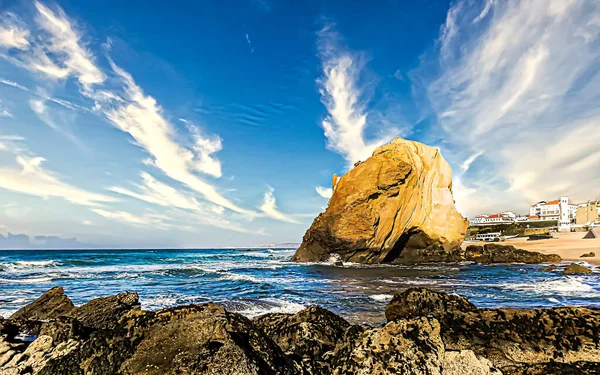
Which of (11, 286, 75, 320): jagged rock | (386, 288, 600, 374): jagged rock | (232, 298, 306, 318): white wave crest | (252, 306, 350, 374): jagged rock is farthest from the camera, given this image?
(232, 298, 306, 318): white wave crest

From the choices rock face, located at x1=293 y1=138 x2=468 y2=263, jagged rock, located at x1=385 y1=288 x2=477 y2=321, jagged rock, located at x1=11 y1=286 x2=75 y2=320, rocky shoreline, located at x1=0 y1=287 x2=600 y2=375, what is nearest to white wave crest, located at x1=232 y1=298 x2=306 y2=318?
jagged rock, located at x1=385 y1=288 x2=477 y2=321

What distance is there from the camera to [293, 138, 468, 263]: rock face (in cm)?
3600

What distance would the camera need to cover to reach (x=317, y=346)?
542cm

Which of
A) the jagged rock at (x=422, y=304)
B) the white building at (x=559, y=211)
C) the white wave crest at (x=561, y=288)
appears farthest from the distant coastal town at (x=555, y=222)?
the jagged rock at (x=422, y=304)

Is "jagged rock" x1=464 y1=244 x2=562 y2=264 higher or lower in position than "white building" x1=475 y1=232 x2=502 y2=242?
lower

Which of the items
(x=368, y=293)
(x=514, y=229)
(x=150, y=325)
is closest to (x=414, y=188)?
(x=368, y=293)

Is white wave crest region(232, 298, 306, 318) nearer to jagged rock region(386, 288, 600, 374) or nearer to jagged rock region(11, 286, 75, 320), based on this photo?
jagged rock region(11, 286, 75, 320)

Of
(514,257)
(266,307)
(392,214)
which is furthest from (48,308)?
(514,257)

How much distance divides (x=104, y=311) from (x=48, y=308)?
3.99 meters

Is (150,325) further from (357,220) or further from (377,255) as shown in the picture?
(377,255)

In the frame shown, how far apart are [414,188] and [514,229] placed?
66900mm

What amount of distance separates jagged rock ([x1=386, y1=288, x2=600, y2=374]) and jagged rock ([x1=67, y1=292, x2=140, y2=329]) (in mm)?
6425

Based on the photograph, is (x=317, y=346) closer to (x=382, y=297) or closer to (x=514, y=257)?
(x=382, y=297)

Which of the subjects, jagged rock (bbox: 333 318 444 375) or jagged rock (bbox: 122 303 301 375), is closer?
jagged rock (bbox: 122 303 301 375)
